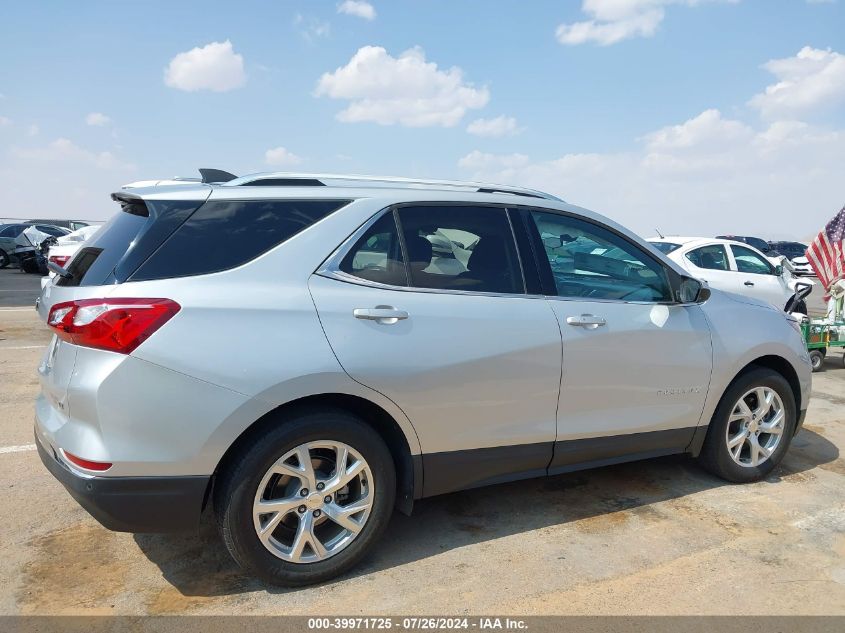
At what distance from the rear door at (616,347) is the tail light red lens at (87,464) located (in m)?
2.14

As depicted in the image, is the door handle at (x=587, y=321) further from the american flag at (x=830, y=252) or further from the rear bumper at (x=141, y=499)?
the american flag at (x=830, y=252)

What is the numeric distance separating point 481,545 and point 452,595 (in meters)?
0.51

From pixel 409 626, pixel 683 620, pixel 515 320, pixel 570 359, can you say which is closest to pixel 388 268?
pixel 515 320

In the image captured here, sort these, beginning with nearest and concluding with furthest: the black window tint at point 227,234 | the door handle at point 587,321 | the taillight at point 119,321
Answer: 1. the taillight at point 119,321
2. the black window tint at point 227,234
3. the door handle at point 587,321

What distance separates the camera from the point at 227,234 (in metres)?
2.88

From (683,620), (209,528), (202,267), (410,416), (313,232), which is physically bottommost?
(209,528)

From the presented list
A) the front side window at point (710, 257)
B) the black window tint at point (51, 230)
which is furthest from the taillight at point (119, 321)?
the black window tint at point (51, 230)

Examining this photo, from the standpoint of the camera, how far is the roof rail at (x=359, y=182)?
127 inches

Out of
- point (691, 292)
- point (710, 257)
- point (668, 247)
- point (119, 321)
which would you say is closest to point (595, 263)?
point (691, 292)

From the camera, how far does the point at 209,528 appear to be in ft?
11.8

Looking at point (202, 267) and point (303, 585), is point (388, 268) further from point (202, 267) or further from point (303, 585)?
point (303, 585)

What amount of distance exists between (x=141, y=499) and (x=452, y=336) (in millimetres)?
1482

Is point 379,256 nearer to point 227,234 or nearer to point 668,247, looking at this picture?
point 227,234

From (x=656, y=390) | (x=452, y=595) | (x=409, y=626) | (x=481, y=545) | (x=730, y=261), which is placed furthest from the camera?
(x=730, y=261)
